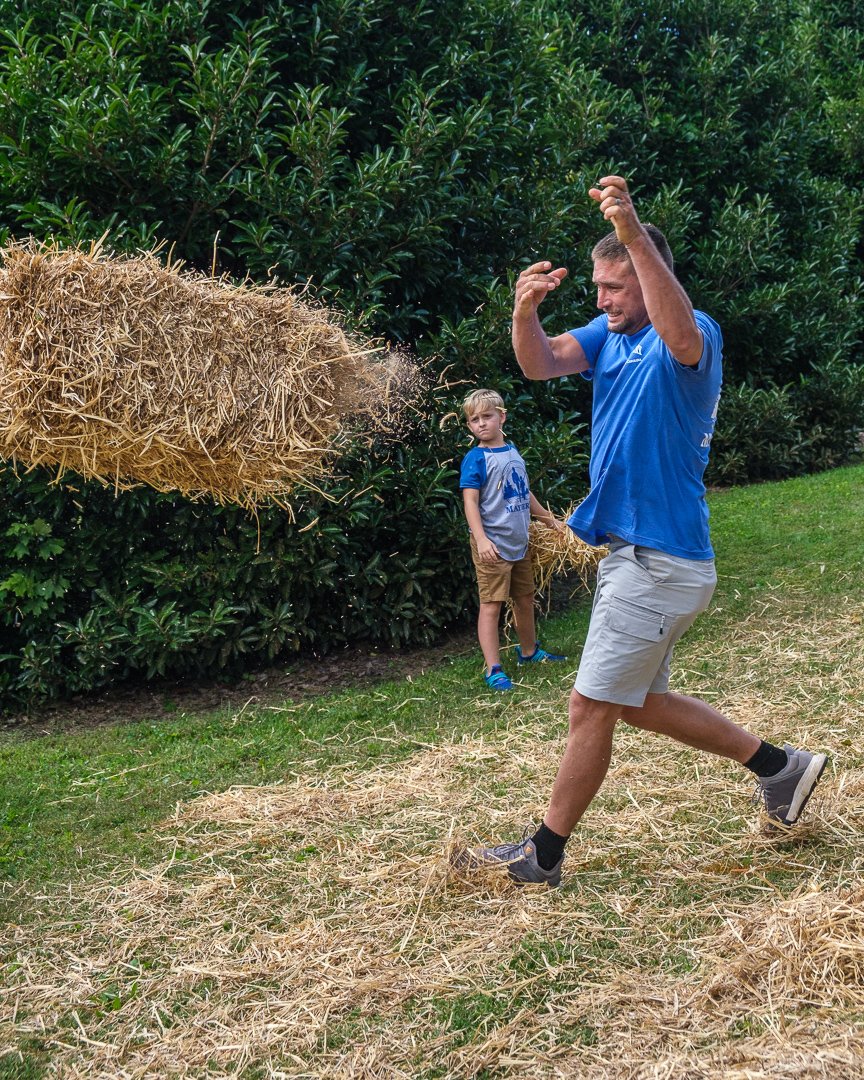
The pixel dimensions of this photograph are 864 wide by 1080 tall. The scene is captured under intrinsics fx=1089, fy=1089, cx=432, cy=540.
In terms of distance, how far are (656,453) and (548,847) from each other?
141cm

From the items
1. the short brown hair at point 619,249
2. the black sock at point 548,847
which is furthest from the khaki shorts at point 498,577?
the short brown hair at point 619,249

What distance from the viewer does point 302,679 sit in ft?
22.8

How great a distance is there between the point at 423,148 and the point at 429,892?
4.64 metres

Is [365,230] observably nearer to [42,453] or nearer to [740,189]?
[42,453]

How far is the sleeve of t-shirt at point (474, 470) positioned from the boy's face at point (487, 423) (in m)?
0.12

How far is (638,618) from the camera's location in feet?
11.7

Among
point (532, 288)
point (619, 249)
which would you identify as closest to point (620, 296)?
point (619, 249)

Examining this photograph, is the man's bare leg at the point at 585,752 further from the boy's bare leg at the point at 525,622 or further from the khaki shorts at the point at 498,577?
the boy's bare leg at the point at 525,622

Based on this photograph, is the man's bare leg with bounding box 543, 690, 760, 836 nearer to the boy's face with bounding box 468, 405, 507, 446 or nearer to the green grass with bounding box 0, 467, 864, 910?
the green grass with bounding box 0, 467, 864, 910

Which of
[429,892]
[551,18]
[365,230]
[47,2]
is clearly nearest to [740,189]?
[551,18]

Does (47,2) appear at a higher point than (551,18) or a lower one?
lower

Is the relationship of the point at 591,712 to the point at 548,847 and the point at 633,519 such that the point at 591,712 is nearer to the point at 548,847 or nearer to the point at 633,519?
the point at 548,847

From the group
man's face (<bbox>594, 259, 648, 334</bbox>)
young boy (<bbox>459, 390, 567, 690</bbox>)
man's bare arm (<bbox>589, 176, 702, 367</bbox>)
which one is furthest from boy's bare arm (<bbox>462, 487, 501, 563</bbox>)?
man's bare arm (<bbox>589, 176, 702, 367</bbox>)

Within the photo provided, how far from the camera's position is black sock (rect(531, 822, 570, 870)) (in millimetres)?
3777
